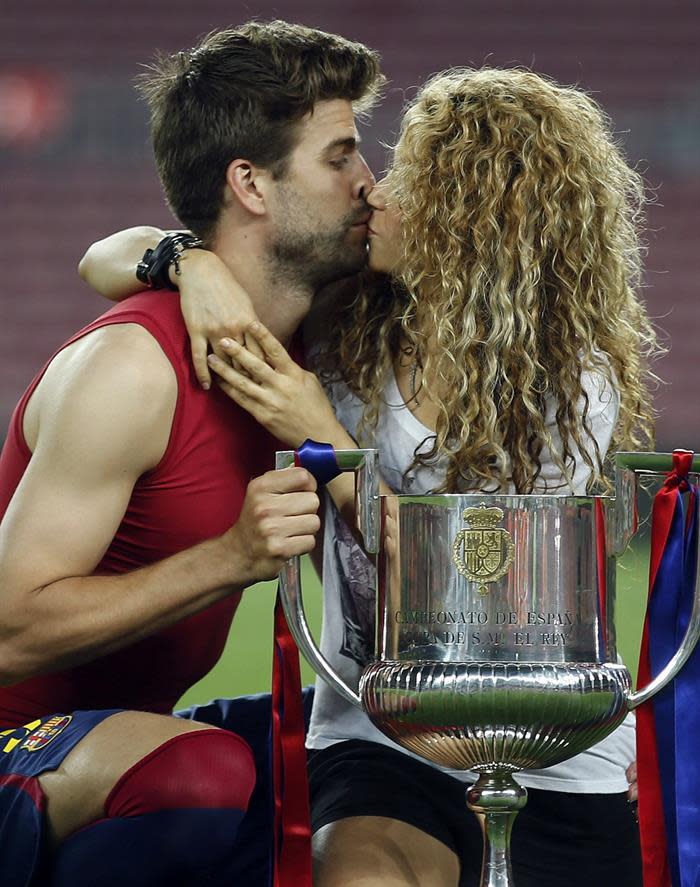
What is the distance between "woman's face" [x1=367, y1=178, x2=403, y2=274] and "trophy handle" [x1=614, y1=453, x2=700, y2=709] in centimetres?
67

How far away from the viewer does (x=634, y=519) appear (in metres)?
1.72

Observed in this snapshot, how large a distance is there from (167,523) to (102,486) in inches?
7.3

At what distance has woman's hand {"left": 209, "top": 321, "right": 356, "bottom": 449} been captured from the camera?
208 centimetres

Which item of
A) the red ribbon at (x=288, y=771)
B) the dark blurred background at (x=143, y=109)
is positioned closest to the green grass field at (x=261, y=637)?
the red ribbon at (x=288, y=771)

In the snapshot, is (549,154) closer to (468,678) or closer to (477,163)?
(477,163)

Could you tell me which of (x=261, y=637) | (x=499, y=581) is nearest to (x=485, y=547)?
(x=499, y=581)

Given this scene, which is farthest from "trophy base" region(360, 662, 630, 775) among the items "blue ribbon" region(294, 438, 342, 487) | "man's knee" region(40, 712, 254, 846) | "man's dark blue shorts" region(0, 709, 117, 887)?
"man's dark blue shorts" region(0, 709, 117, 887)

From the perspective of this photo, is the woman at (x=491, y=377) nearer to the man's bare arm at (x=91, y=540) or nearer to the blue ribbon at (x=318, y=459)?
the man's bare arm at (x=91, y=540)

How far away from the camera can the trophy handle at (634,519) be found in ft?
5.61

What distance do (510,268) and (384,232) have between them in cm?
29

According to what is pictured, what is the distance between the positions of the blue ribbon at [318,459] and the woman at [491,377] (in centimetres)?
35

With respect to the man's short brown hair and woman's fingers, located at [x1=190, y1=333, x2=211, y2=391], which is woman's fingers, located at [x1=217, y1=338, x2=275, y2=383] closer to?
woman's fingers, located at [x1=190, y1=333, x2=211, y2=391]

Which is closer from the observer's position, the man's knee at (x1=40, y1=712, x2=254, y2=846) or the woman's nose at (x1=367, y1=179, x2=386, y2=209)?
the man's knee at (x1=40, y1=712, x2=254, y2=846)

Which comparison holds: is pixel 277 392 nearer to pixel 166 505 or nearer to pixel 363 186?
pixel 166 505
